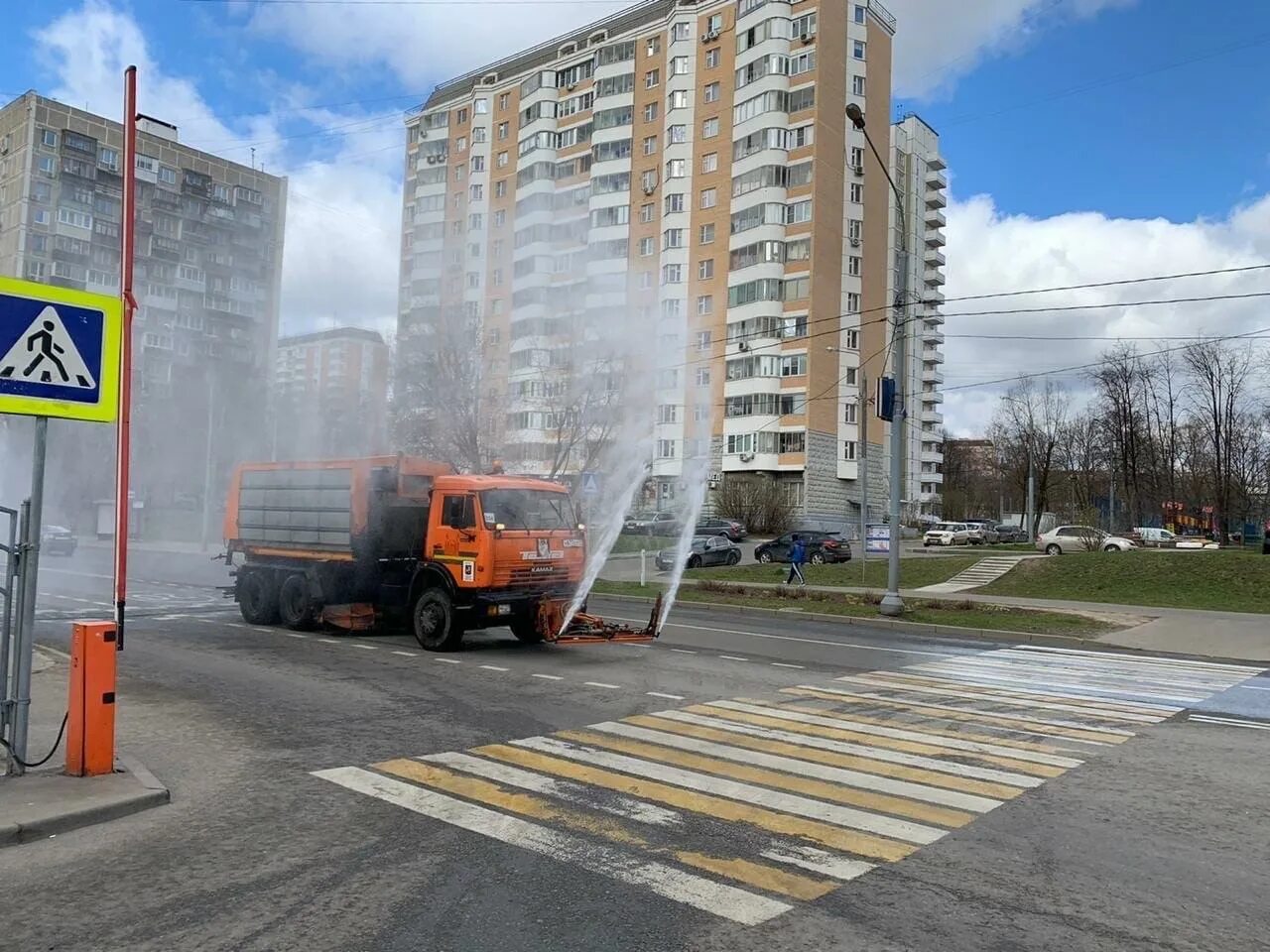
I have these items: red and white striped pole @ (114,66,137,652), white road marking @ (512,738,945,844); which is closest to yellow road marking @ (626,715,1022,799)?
white road marking @ (512,738,945,844)

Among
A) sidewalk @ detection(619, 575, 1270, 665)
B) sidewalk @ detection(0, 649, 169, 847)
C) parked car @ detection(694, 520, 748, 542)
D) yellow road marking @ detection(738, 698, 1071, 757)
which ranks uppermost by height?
parked car @ detection(694, 520, 748, 542)

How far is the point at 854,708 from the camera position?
28.3 ft

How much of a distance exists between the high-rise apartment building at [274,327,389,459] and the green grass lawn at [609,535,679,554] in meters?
11.3

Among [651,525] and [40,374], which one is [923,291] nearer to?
[651,525]

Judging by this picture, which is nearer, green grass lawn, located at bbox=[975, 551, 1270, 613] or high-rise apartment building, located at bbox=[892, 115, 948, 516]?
green grass lawn, located at bbox=[975, 551, 1270, 613]

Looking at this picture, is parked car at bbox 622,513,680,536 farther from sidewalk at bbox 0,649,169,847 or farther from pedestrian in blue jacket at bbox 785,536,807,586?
sidewalk at bbox 0,649,169,847

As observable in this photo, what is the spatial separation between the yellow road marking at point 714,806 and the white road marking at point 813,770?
0.87 m

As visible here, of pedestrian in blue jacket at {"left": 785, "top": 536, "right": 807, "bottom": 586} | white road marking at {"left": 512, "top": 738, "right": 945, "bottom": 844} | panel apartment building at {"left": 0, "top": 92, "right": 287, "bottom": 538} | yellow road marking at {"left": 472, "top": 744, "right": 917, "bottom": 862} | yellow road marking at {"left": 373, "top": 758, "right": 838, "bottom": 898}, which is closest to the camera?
yellow road marking at {"left": 373, "top": 758, "right": 838, "bottom": 898}

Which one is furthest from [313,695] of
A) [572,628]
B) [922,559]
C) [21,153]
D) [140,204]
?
[922,559]

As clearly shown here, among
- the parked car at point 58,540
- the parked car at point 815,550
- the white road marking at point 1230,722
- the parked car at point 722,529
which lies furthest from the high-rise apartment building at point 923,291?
the white road marking at point 1230,722

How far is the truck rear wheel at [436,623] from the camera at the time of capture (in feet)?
40.0

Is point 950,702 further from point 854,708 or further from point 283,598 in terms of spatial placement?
point 283,598

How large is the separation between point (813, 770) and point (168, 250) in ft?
39.6

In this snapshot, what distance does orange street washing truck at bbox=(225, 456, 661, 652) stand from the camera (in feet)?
39.8
